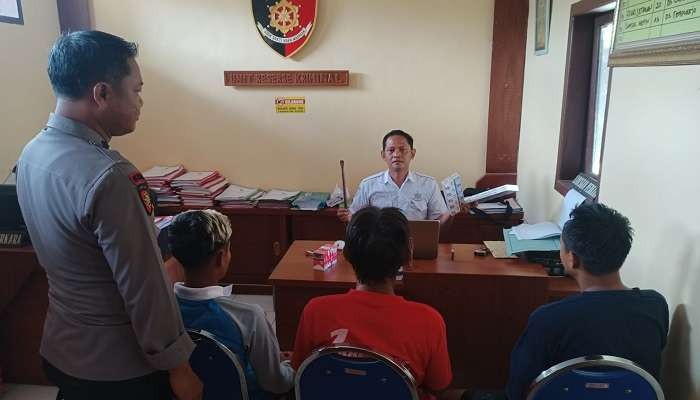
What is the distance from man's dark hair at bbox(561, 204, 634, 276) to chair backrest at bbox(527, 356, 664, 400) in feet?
1.00

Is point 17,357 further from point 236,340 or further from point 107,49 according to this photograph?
point 107,49

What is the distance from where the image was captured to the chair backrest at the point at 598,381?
1.07 meters

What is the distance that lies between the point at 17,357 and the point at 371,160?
2450mm

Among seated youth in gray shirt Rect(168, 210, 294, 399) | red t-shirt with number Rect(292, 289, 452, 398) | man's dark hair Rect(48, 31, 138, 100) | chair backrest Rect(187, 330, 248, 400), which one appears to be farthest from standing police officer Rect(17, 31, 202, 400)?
red t-shirt with number Rect(292, 289, 452, 398)

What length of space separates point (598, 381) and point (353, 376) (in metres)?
0.56

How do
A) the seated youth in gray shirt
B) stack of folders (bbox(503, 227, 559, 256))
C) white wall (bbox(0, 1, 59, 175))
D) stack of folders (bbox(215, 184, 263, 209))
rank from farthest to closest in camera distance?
stack of folders (bbox(215, 184, 263, 209)), white wall (bbox(0, 1, 59, 175)), stack of folders (bbox(503, 227, 559, 256)), the seated youth in gray shirt

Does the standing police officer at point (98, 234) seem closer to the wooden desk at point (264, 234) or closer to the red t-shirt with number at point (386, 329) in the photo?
the red t-shirt with number at point (386, 329)

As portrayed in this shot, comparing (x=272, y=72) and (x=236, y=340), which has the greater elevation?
(x=272, y=72)

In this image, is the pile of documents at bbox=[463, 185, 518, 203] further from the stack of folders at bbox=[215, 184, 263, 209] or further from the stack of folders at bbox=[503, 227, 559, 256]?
the stack of folders at bbox=[215, 184, 263, 209]

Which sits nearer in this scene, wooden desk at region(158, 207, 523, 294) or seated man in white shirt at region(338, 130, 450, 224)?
seated man in white shirt at region(338, 130, 450, 224)

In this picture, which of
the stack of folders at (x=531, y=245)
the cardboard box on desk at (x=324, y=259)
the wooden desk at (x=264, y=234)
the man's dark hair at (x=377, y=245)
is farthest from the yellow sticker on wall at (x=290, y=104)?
the man's dark hair at (x=377, y=245)

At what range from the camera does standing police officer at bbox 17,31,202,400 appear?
3.25ft

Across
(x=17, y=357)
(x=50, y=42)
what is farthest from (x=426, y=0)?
(x=17, y=357)

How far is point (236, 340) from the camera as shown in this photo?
136 centimetres
